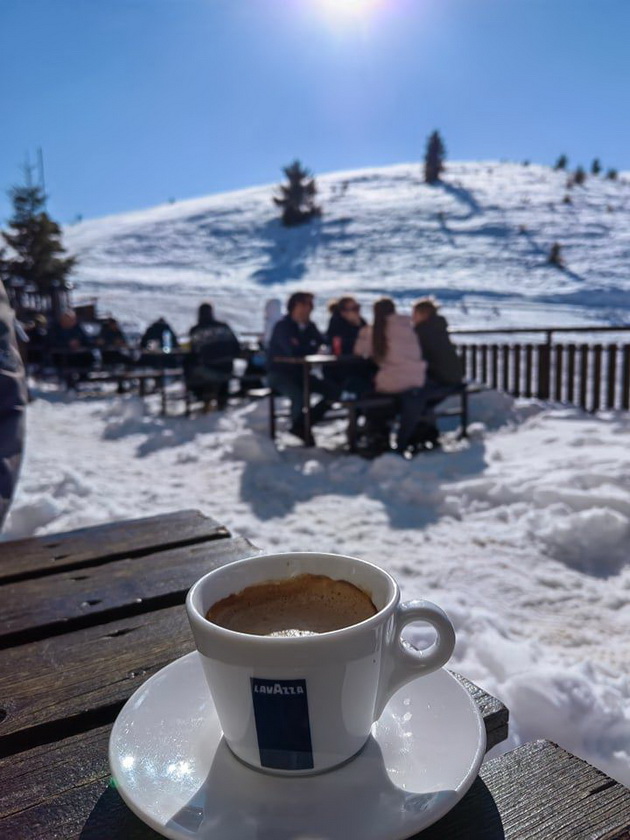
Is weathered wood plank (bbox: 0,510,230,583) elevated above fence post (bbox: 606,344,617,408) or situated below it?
above

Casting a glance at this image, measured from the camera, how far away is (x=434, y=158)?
40.1 meters

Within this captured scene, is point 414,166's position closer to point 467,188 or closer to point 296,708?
point 467,188

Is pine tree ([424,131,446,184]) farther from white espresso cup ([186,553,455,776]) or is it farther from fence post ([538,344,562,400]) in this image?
white espresso cup ([186,553,455,776])

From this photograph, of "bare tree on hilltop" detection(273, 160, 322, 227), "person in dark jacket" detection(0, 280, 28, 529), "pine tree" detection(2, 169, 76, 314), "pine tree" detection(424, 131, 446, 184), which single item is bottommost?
"person in dark jacket" detection(0, 280, 28, 529)

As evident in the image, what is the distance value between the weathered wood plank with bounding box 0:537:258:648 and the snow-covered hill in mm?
18150

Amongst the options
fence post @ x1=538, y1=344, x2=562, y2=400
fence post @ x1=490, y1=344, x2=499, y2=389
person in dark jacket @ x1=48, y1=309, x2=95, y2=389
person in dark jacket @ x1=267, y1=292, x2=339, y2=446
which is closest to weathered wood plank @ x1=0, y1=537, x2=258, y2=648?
person in dark jacket @ x1=267, y1=292, x2=339, y2=446

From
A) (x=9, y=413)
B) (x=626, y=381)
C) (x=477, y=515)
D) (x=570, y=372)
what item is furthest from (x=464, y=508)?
(x=570, y=372)

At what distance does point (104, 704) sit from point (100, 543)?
629 millimetres

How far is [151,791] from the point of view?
1.73 feet

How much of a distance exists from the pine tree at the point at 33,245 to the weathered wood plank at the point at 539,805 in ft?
73.2

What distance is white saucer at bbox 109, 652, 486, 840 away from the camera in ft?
1.62

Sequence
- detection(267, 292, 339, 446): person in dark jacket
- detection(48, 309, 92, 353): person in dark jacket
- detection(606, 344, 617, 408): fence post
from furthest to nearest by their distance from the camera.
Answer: detection(48, 309, 92, 353): person in dark jacket
detection(606, 344, 617, 408): fence post
detection(267, 292, 339, 446): person in dark jacket

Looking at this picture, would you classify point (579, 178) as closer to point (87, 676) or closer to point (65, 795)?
point (87, 676)

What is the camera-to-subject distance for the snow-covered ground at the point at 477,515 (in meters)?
1.84
